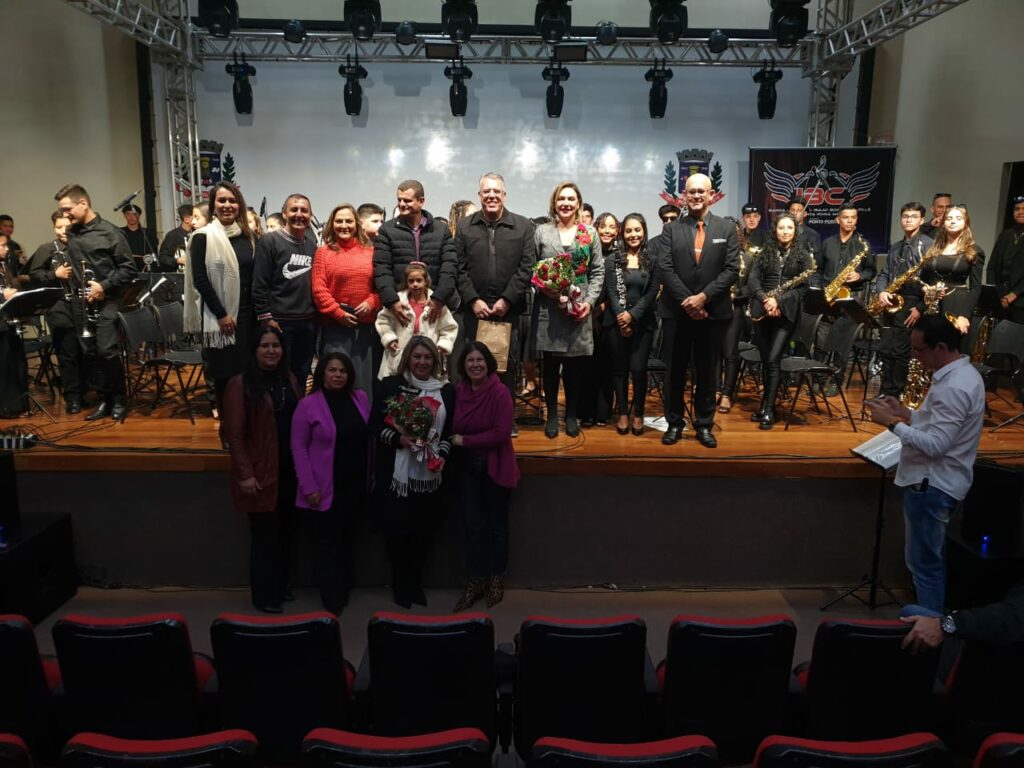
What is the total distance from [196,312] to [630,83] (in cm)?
868

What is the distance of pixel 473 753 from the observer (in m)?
2.01

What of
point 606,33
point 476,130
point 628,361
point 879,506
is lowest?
point 879,506

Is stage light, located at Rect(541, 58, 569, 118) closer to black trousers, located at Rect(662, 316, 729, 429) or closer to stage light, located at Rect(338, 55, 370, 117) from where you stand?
stage light, located at Rect(338, 55, 370, 117)

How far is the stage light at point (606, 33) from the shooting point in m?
10.5

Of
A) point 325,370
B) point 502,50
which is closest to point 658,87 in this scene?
point 502,50

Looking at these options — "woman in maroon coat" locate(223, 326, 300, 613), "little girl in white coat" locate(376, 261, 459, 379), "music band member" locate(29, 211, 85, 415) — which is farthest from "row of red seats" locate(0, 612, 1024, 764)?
"music band member" locate(29, 211, 85, 415)

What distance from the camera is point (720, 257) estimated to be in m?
5.15

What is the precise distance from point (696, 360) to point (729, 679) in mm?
2929

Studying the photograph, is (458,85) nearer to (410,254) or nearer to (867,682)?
(410,254)

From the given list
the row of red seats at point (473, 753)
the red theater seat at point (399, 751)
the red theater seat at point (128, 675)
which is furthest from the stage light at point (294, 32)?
the red theater seat at point (399, 751)

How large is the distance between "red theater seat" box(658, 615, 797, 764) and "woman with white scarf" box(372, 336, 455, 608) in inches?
76.0

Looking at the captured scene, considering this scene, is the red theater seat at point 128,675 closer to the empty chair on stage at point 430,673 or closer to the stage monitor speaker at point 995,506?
the empty chair on stage at point 430,673

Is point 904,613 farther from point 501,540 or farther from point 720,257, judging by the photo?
point 720,257

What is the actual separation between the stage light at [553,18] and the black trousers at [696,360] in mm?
6218
